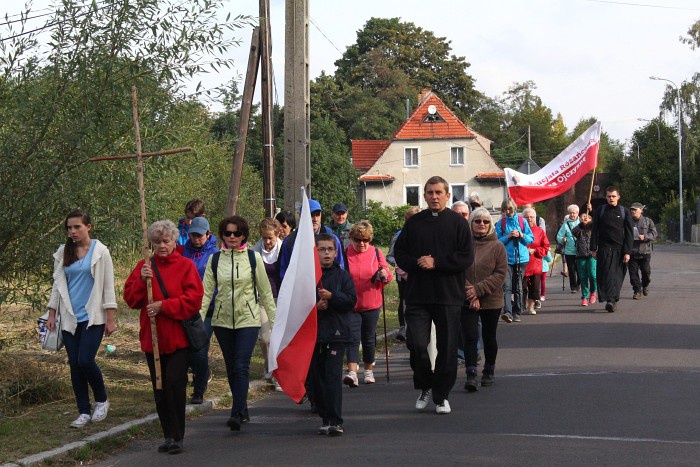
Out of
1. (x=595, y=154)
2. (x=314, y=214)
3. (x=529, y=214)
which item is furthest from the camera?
(x=595, y=154)

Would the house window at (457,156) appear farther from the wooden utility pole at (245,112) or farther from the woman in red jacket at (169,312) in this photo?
the woman in red jacket at (169,312)

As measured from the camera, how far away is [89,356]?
9070 mm

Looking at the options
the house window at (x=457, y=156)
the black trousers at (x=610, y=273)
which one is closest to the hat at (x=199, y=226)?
the black trousers at (x=610, y=273)

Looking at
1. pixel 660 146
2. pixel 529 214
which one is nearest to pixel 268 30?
pixel 529 214

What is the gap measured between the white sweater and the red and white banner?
13.3 metres

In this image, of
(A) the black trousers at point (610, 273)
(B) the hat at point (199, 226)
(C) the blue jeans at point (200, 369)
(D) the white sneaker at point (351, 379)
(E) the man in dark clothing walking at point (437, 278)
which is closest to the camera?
(E) the man in dark clothing walking at point (437, 278)

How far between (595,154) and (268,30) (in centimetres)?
825

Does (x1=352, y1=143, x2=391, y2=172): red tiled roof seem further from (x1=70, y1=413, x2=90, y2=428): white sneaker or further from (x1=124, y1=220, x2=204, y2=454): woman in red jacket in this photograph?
(x1=124, y1=220, x2=204, y2=454): woman in red jacket

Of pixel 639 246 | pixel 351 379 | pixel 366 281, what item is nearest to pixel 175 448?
pixel 351 379

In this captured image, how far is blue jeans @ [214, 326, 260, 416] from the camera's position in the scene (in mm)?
8977

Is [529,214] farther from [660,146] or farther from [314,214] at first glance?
[660,146]

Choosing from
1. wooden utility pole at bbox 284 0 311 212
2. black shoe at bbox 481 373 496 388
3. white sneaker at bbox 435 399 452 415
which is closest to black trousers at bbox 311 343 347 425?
white sneaker at bbox 435 399 452 415

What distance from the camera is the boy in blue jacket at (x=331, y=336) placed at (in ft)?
28.0

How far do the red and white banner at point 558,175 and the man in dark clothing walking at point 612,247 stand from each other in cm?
349
